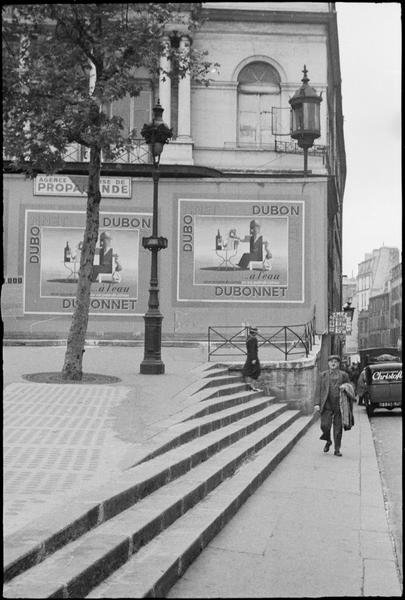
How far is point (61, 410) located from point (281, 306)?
1673 centimetres

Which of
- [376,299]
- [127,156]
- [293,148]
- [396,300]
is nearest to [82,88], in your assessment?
[127,156]

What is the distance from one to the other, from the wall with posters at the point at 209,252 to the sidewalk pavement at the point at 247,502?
1220 centimetres

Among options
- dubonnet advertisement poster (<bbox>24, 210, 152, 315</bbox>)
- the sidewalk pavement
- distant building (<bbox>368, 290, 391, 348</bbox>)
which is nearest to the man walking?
the sidewalk pavement

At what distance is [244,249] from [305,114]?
249 inches

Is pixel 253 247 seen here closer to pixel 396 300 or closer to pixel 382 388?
pixel 382 388

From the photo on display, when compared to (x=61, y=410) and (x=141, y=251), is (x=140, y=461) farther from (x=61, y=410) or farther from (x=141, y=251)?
(x=141, y=251)

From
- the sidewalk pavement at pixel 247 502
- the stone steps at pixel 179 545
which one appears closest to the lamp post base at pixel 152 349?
the sidewalk pavement at pixel 247 502

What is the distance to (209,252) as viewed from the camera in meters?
27.0

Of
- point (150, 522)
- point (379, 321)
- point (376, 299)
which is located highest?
point (376, 299)

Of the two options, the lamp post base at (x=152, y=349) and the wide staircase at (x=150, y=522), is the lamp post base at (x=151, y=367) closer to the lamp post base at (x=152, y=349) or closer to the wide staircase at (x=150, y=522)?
the lamp post base at (x=152, y=349)

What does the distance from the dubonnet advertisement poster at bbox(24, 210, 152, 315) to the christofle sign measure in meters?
0.69

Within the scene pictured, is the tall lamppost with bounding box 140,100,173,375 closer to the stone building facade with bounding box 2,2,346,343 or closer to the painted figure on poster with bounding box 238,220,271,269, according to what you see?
the stone building facade with bounding box 2,2,346,343

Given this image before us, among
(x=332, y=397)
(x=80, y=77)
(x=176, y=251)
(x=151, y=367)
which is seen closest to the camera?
(x=80, y=77)

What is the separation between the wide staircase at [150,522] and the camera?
489cm
